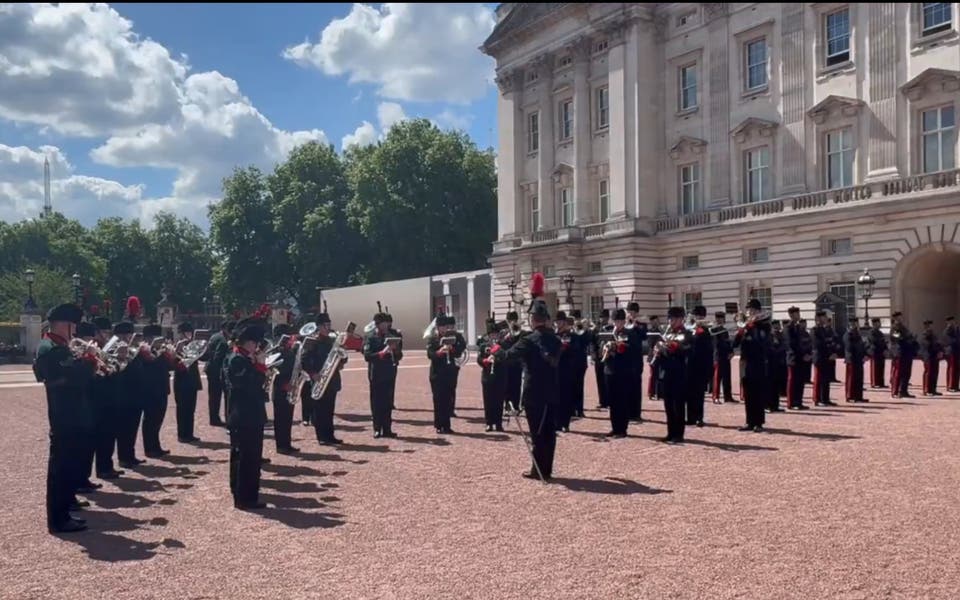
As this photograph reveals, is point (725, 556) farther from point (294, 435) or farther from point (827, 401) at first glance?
point (827, 401)

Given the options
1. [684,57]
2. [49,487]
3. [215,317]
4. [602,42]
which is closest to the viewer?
[49,487]

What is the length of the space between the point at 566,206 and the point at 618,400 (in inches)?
1382

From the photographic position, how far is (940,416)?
14.5 m

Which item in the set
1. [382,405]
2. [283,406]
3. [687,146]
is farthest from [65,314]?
[687,146]

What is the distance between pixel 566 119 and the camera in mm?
47312

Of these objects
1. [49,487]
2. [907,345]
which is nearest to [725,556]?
[49,487]

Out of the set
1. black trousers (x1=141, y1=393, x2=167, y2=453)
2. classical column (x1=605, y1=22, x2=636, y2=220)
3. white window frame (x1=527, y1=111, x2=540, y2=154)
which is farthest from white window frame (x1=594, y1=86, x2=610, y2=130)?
black trousers (x1=141, y1=393, x2=167, y2=453)

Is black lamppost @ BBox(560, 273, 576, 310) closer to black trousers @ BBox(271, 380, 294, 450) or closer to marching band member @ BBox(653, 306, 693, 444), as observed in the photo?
marching band member @ BBox(653, 306, 693, 444)

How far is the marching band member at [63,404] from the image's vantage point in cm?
786

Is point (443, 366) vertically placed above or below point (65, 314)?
below

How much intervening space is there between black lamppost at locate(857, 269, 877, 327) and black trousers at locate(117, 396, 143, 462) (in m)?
25.7

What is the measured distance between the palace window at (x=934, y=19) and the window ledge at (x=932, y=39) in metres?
0.18

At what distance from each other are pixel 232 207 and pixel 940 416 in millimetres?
63485

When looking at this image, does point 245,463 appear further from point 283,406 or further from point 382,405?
point 382,405
